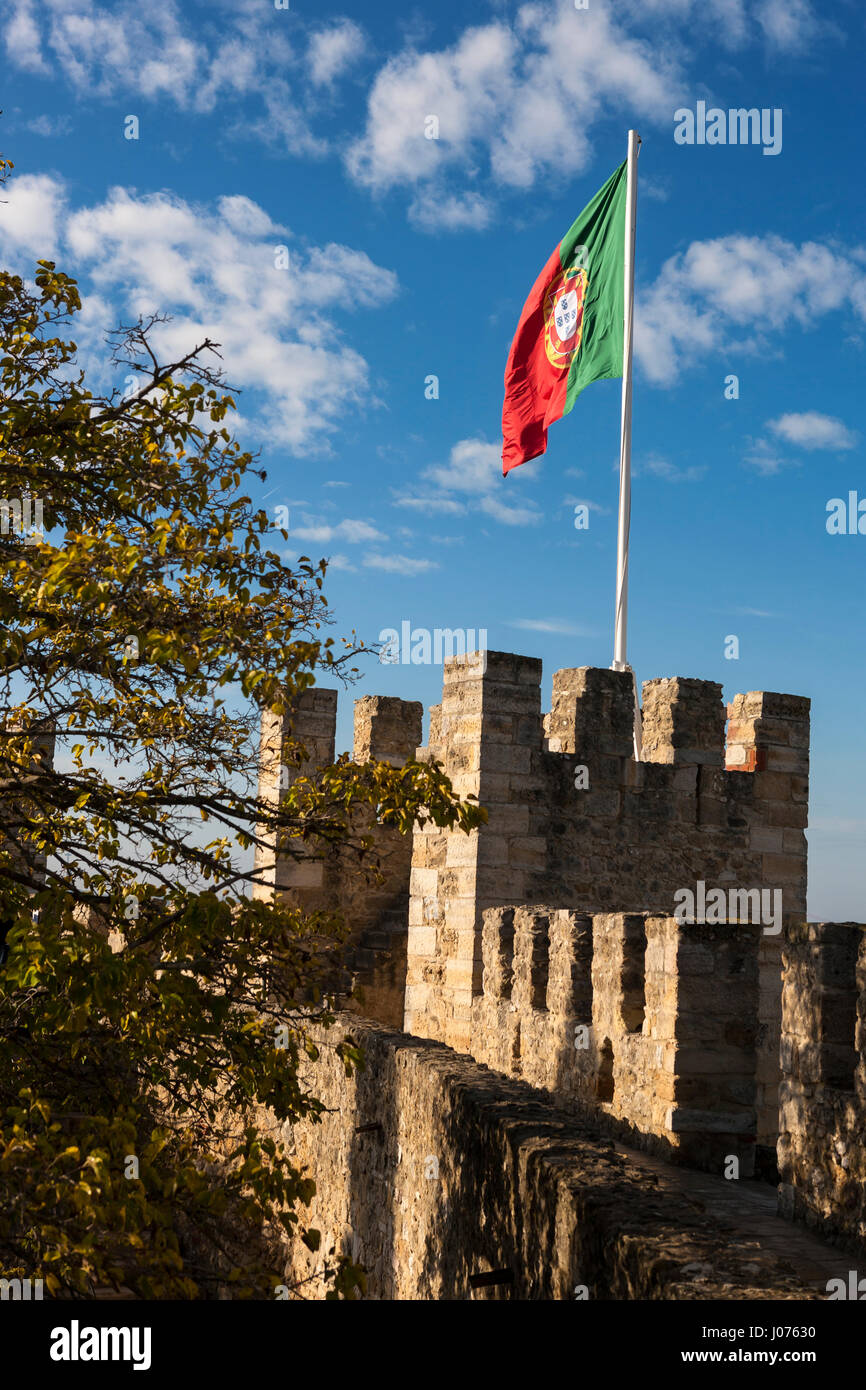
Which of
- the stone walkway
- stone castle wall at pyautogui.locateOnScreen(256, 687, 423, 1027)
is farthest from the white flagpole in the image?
the stone walkway

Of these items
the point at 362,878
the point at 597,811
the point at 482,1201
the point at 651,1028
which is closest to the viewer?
the point at 482,1201

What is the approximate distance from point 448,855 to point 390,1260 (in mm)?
4018

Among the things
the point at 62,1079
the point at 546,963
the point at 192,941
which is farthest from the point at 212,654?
the point at 546,963

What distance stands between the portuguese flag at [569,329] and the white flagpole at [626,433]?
0.64ft

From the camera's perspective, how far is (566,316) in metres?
14.4

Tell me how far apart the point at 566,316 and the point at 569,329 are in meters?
0.23

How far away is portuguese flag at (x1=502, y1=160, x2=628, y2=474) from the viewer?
1382cm

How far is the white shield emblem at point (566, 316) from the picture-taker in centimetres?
1428

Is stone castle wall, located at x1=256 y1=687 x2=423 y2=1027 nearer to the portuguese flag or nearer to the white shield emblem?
the portuguese flag

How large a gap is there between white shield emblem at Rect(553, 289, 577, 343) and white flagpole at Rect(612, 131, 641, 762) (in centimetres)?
96

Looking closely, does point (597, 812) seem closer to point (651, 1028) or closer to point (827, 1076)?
point (651, 1028)

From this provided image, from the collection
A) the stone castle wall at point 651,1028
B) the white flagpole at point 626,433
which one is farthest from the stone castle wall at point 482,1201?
the white flagpole at point 626,433

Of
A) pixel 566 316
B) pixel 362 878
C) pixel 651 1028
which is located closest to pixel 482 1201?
pixel 651 1028
